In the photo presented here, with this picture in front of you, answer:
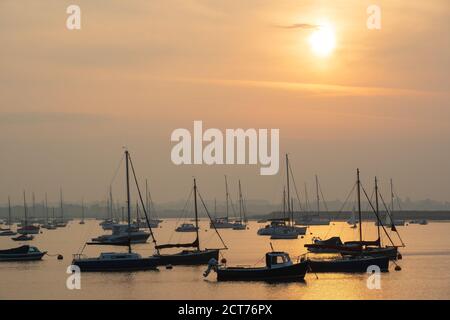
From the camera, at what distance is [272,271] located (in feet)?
226

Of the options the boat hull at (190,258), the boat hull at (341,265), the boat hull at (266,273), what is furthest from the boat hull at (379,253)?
the boat hull at (190,258)

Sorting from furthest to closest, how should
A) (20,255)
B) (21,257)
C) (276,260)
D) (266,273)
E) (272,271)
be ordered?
(21,257) < (20,255) < (276,260) < (266,273) < (272,271)

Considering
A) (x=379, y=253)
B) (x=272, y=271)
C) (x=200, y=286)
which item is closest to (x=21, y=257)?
(x=200, y=286)

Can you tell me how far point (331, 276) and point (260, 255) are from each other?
3992 centimetres

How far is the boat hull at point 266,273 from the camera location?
227 ft

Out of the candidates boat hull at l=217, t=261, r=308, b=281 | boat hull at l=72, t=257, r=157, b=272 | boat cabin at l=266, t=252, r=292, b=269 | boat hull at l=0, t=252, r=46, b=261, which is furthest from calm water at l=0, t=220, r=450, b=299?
boat hull at l=0, t=252, r=46, b=261

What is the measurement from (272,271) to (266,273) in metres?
0.60

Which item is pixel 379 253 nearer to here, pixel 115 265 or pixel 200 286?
pixel 200 286

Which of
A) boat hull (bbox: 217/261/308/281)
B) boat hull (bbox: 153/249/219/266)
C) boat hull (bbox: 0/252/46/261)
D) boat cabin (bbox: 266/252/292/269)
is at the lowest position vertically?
boat hull (bbox: 0/252/46/261)

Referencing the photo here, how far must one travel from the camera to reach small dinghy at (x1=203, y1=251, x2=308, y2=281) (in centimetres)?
6931

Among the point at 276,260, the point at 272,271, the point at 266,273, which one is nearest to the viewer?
the point at 272,271

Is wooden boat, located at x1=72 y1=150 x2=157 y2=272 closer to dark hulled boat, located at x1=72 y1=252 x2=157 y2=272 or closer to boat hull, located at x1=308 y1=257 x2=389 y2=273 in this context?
dark hulled boat, located at x1=72 y1=252 x2=157 y2=272

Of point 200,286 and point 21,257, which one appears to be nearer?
point 200,286
